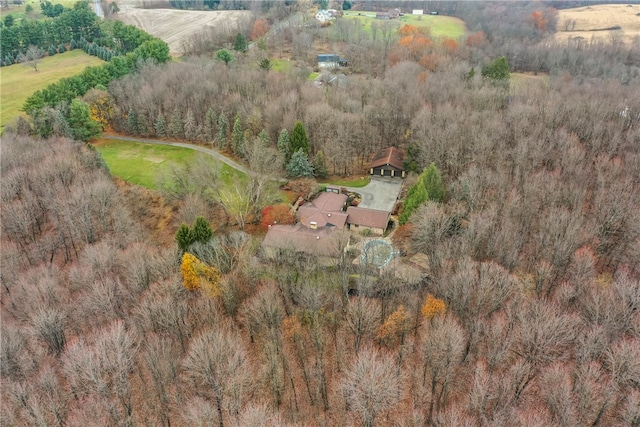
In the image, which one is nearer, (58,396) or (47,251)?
(58,396)

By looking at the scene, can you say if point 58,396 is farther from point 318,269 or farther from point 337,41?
point 337,41

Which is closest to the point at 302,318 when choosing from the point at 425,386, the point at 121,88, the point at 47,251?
the point at 425,386

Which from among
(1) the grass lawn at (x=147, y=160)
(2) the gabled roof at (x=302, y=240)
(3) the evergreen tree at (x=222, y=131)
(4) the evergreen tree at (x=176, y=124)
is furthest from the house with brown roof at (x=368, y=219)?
(4) the evergreen tree at (x=176, y=124)

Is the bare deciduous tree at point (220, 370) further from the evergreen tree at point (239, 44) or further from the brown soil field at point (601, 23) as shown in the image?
the brown soil field at point (601, 23)

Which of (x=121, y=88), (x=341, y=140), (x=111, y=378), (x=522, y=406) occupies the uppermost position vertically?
(x=121, y=88)

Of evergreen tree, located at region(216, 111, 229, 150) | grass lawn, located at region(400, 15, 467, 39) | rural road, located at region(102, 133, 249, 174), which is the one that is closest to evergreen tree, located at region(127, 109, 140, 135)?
rural road, located at region(102, 133, 249, 174)

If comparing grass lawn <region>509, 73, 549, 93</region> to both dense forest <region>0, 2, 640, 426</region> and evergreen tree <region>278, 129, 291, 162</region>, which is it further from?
evergreen tree <region>278, 129, 291, 162</region>
